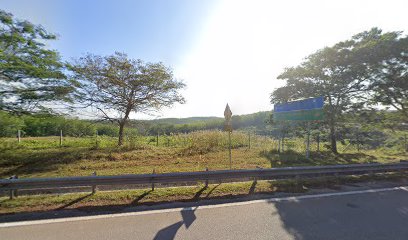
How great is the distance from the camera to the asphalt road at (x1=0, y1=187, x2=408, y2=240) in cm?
356

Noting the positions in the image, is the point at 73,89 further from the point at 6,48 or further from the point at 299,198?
the point at 299,198

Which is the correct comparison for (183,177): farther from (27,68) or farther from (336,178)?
(27,68)

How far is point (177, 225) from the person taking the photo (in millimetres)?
3887

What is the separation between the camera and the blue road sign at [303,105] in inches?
396

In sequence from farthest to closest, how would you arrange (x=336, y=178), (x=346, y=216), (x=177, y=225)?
(x=336, y=178), (x=346, y=216), (x=177, y=225)

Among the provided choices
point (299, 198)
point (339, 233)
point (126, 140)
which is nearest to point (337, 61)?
point (299, 198)

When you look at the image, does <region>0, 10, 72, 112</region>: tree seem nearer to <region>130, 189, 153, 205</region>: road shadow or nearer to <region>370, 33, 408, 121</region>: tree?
<region>130, 189, 153, 205</region>: road shadow

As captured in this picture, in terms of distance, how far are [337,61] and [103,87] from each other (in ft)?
47.7

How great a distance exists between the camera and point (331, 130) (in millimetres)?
13836

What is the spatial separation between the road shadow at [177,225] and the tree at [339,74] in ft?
37.9

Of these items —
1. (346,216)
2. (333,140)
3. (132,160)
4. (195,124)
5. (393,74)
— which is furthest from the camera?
(195,124)

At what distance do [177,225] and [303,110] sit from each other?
9.04 metres

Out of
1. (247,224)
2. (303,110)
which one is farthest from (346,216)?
(303,110)

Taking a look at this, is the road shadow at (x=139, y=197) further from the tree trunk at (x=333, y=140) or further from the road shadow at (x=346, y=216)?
the tree trunk at (x=333, y=140)
